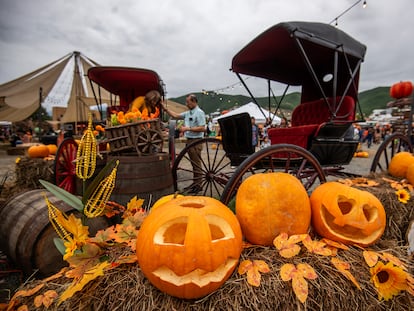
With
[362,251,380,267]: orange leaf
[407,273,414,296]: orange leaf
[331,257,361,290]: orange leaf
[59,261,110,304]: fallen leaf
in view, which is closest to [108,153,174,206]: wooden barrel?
[59,261,110,304]: fallen leaf

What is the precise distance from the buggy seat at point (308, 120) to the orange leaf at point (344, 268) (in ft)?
5.48

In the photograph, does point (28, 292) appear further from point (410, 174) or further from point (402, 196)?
point (410, 174)

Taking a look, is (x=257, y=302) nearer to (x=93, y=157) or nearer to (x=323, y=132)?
(x=93, y=157)

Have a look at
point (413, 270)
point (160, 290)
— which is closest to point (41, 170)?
point (160, 290)

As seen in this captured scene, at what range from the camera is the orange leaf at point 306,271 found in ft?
3.15

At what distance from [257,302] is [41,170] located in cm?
397

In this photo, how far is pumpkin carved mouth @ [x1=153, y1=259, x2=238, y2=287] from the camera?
88 cm

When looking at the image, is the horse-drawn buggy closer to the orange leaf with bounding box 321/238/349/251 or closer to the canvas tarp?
the orange leaf with bounding box 321/238/349/251

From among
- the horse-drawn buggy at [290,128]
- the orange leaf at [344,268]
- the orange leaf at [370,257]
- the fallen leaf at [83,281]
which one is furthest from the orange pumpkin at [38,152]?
the orange leaf at [370,257]

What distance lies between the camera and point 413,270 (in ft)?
3.98

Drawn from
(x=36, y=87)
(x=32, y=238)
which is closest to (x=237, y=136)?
(x=32, y=238)

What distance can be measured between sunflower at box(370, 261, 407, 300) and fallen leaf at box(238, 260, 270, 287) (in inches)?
21.6

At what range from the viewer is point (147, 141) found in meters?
2.59

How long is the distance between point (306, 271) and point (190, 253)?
0.55 metres
